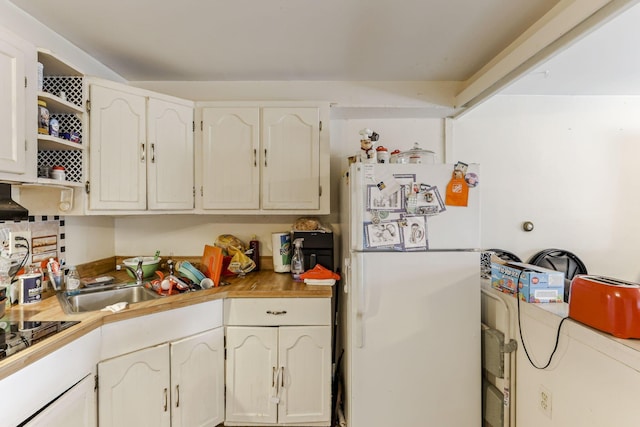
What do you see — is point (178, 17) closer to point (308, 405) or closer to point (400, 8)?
point (400, 8)

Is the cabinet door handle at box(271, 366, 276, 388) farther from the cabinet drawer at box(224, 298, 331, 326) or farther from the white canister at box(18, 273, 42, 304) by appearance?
the white canister at box(18, 273, 42, 304)

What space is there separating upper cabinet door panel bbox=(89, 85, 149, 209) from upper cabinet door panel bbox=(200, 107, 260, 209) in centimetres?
37

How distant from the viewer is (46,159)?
63.4 inches

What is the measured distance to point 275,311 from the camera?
173 centimetres

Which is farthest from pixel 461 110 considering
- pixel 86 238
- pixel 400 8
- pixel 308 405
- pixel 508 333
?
pixel 86 238

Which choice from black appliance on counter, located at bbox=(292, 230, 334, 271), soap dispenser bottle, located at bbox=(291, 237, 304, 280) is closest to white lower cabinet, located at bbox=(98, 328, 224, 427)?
soap dispenser bottle, located at bbox=(291, 237, 304, 280)

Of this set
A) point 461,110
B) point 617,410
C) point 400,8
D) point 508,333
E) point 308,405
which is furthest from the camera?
point 461,110

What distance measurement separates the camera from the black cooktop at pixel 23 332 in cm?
102

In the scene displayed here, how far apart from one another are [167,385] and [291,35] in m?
1.96

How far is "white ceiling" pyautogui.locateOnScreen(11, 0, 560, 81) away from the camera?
4.56ft

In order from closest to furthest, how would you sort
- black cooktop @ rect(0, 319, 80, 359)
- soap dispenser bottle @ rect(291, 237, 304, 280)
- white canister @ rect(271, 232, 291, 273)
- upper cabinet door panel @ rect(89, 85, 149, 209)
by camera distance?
black cooktop @ rect(0, 319, 80, 359) → upper cabinet door panel @ rect(89, 85, 149, 209) → soap dispenser bottle @ rect(291, 237, 304, 280) → white canister @ rect(271, 232, 291, 273)

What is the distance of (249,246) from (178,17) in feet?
4.77

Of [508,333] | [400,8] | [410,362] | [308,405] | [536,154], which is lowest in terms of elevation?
[308,405]

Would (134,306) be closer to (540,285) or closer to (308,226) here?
(308,226)
